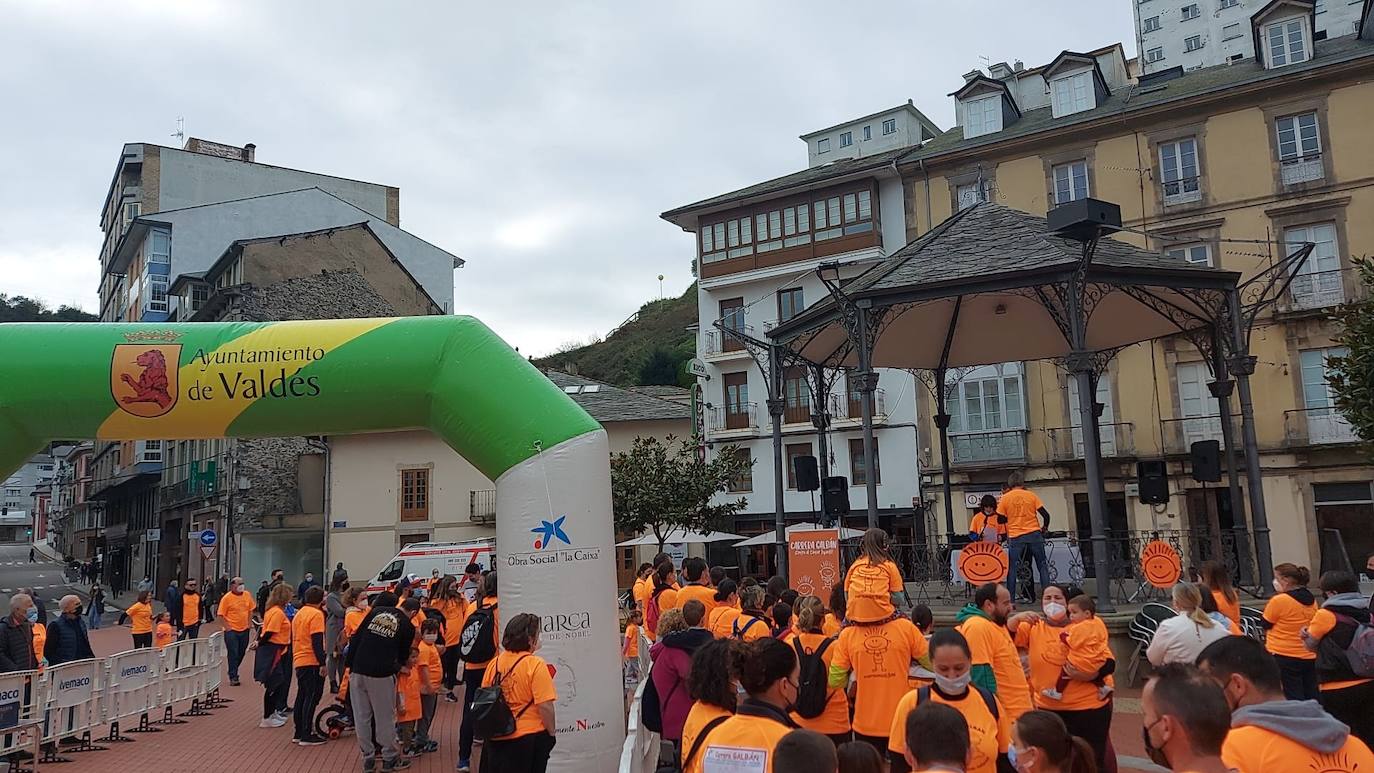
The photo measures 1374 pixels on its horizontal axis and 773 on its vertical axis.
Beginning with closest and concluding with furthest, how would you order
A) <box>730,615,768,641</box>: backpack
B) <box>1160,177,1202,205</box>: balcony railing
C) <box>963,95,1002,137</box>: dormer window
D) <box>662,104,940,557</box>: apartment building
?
<box>730,615,768,641</box>: backpack, <box>1160,177,1202,205</box>: balcony railing, <box>963,95,1002,137</box>: dormer window, <box>662,104,940,557</box>: apartment building

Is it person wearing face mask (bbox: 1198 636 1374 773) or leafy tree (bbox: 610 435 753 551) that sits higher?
leafy tree (bbox: 610 435 753 551)

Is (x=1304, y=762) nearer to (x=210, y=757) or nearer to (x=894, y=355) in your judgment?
(x=210, y=757)

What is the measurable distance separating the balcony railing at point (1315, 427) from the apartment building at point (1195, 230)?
4cm

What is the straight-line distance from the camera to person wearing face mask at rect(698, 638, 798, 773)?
3.93 meters

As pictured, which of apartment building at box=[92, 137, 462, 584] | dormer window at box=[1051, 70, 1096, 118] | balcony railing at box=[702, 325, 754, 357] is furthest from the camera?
apartment building at box=[92, 137, 462, 584]

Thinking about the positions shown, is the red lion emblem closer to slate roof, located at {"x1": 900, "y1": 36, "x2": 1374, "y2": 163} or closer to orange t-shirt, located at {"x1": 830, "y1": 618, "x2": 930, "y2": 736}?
orange t-shirt, located at {"x1": 830, "y1": 618, "x2": 930, "y2": 736}

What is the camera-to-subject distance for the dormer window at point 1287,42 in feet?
91.9

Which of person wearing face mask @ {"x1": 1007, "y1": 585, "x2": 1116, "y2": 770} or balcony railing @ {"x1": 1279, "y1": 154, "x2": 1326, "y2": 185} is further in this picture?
balcony railing @ {"x1": 1279, "y1": 154, "x2": 1326, "y2": 185}

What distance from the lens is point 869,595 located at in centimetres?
645

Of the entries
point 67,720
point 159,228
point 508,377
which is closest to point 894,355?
point 508,377

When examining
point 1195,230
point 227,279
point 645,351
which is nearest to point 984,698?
point 1195,230

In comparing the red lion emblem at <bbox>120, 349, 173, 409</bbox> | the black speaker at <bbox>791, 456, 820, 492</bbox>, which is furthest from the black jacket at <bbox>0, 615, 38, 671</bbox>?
the black speaker at <bbox>791, 456, 820, 492</bbox>

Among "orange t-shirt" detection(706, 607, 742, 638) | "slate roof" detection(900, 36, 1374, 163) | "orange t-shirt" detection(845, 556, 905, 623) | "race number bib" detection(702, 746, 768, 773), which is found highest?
"slate roof" detection(900, 36, 1374, 163)

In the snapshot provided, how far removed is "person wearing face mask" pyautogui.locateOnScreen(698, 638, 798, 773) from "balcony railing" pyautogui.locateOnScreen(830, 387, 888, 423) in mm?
28145
